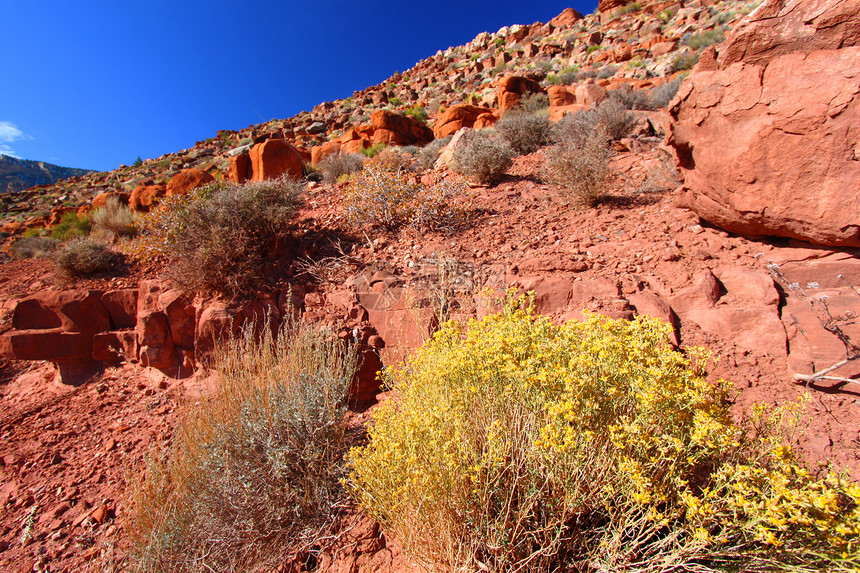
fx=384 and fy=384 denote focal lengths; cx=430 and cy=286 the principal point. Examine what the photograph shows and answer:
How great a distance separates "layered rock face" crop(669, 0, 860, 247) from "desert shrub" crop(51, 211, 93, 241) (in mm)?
11149

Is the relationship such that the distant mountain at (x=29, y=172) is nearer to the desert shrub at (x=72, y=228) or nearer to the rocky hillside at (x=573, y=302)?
the desert shrub at (x=72, y=228)

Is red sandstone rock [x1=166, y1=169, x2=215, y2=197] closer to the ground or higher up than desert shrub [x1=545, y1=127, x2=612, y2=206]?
higher up

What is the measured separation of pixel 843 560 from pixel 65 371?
6.31 m

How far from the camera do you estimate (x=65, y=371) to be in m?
4.42

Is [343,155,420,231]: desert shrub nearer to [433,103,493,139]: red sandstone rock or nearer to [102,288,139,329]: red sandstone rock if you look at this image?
[102,288,139,329]: red sandstone rock

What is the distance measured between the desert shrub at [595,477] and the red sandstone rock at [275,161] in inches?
355

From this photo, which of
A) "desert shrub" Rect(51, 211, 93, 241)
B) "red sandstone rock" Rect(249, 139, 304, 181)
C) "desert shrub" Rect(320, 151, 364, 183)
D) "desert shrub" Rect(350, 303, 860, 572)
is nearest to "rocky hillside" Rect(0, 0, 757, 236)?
"red sandstone rock" Rect(249, 139, 304, 181)

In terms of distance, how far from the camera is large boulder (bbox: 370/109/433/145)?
1187cm

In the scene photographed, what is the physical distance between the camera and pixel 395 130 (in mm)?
12109

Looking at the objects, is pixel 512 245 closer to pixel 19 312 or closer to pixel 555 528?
pixel 555 528

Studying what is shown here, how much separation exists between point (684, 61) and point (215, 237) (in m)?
16.3

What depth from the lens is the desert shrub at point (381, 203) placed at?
4969mm

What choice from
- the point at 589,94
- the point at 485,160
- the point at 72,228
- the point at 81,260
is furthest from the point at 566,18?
the point at 81,260

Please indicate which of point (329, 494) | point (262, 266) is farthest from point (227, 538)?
point (262, 266)
